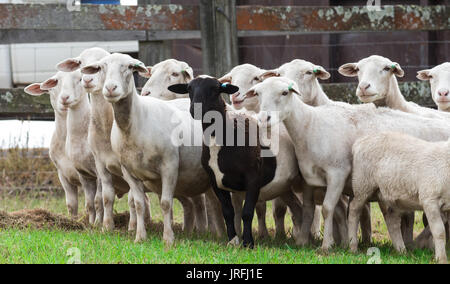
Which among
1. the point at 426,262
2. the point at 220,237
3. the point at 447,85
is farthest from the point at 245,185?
the point at 447,85

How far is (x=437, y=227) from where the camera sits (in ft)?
20.3

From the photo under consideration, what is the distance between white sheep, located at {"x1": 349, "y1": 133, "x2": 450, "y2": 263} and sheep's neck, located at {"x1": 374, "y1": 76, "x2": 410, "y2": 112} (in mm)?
1289

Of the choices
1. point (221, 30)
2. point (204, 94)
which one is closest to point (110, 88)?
point (204, 94)

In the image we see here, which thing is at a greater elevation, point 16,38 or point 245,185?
point 16,38

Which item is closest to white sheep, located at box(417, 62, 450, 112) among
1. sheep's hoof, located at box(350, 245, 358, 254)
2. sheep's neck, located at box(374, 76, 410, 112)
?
sheep's neck, located at box(374, 76, 410, 112)

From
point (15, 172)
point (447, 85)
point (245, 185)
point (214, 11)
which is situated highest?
point (214, 11)

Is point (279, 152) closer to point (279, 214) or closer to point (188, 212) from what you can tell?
point (279, 214)

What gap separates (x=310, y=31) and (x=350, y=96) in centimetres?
90

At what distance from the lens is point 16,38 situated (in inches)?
459

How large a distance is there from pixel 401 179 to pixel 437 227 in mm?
513

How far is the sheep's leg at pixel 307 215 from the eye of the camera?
291 inches

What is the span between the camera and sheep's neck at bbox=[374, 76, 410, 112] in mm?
8219

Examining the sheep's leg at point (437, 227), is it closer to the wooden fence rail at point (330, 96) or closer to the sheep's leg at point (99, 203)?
the sheep's leg at point (99, 203)

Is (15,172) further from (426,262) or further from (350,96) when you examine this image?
(426,262)
